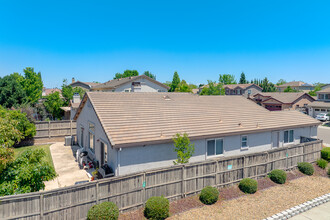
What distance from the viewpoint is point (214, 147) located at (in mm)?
14555

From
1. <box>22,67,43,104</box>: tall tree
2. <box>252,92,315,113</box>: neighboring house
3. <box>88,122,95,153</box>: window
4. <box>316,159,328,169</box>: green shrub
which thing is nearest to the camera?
<box>316,159,328,169</box>: green shrub

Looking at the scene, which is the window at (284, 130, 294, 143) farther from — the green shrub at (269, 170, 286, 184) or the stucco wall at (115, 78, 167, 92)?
the stucco wall at (115, 78, 167, 92)

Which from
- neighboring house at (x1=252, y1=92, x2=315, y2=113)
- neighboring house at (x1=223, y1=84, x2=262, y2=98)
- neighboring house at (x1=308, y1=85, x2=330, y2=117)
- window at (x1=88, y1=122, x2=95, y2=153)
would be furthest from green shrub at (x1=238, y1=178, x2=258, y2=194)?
neighboring house at (x1=223, y1=84, x2=262, y2=98)

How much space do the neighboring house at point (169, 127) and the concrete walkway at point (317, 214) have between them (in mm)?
5651

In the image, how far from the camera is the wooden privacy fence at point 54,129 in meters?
23.2

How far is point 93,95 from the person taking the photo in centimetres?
1535

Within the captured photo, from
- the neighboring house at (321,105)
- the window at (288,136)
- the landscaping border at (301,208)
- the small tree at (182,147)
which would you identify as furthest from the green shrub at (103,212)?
the neighboring house at (321,105)

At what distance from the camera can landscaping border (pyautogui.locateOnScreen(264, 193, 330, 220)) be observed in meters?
Result: 9.56

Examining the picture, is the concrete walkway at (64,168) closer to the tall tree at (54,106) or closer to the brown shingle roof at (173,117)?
the brown shingle roof at (173,117)

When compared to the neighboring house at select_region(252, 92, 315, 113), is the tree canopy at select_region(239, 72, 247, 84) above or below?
above

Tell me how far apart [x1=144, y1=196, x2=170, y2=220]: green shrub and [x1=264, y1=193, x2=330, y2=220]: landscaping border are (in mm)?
4523

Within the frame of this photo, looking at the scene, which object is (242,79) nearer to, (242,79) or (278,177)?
(242,79)

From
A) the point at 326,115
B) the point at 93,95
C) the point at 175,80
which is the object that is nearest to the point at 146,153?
the point at 93,95

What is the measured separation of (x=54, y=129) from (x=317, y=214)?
23970mm
